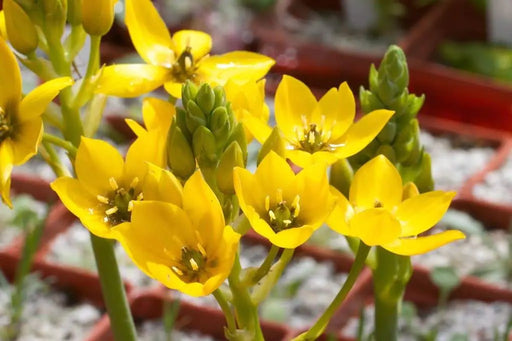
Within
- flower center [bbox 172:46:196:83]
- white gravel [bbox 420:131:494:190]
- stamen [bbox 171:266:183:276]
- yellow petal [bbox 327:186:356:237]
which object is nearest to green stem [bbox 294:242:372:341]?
yellow petal [bbox 327:186:356:237]

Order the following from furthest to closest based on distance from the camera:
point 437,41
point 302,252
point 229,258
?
point 437,41, point 302,252, point 229,258

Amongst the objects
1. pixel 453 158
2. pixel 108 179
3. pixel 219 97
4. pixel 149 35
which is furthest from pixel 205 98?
pixel 453 158

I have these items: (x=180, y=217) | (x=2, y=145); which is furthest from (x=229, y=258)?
(x=2, y=145)

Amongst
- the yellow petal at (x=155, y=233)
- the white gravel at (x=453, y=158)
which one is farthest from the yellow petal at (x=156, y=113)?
the white gravel at (x=453, y=158)

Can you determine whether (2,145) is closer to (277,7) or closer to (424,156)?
(424,156)

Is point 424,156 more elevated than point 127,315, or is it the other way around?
point 424,156

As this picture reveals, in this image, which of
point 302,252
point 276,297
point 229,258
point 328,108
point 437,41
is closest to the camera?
point 229,258

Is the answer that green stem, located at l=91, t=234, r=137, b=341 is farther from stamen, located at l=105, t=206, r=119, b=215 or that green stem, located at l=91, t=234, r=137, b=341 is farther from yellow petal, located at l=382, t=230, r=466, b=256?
yellow petal, located at l=382, t=230, r=466, b=256

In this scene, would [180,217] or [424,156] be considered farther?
[424,156]

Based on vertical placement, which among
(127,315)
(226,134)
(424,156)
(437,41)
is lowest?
(437,41)
